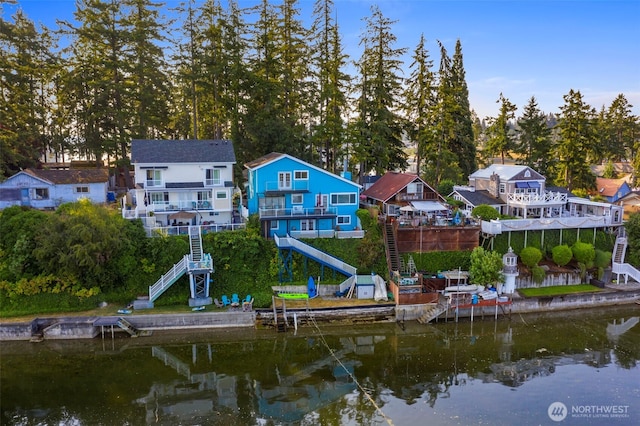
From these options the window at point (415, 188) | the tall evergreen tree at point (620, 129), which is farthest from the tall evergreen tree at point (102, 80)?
the tall evergreen tree at point (620, 129)

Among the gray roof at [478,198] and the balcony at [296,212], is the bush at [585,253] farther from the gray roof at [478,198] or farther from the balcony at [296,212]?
the balcony at [296,212]

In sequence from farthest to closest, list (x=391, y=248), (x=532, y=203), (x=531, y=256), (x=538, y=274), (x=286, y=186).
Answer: (x=532, y=203)
(x=286, y=186)
(x=391, y=248)
(x=531, y=256)
(x=538, y=274)

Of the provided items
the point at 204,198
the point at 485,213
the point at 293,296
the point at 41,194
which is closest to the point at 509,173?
the point at 485,213

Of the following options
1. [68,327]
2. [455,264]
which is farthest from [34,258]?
[455,264]

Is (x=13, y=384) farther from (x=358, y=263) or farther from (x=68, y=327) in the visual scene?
(x=358, y=263)

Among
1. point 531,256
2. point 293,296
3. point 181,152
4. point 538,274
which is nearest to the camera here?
point 293,296

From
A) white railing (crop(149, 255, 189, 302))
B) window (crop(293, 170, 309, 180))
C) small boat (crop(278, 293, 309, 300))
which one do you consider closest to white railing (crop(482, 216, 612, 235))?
window (crop(293, 170, 309, 180))

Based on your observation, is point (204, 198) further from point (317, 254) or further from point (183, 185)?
point (317, 254)
